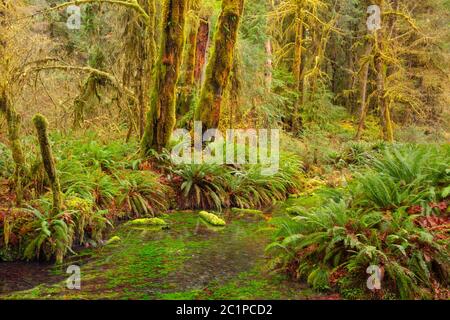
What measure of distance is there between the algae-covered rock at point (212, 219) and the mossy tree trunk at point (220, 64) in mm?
3743

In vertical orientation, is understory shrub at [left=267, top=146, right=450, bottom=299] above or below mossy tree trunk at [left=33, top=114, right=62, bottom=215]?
below

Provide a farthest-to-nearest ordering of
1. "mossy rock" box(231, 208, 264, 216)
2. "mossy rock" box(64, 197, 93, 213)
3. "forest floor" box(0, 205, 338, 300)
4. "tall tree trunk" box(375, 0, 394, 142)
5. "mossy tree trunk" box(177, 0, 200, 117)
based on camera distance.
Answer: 1. "tall tree trunk" box(375, 0, 394, 142)
2. "mossy tree trunk" box(177, 0, 200, 117)
3. "mossy rock" box(231, 208, 264, 216)
4. "mossy rock" box(64, 197, 93, 213)
5. "forest floor" box(0, 205, 338, 300)

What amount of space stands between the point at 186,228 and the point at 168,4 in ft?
19.5

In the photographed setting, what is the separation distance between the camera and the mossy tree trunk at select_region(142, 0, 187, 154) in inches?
479

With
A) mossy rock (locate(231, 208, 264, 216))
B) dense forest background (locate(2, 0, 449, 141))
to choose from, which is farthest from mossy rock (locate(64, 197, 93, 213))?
mossy rock (locate(231, 208, 264, 216))

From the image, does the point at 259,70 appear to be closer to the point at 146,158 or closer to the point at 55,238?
the point at 146,158

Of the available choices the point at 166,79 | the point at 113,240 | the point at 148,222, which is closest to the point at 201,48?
the point at 166,79

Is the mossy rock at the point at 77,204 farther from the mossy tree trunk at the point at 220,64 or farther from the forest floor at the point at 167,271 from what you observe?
the mossy tree trunk at the point at 220,64

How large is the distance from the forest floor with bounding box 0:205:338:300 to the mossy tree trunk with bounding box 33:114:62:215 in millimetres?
916

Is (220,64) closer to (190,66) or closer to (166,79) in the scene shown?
(166,79)

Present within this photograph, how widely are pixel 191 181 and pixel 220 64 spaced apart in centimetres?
358

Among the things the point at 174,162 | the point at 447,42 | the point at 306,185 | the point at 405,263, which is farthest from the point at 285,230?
the point at 447,42

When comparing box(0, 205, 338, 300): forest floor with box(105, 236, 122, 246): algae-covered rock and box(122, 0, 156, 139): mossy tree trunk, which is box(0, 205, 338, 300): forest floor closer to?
box(105, 236, 122, 246): algae-covered rock

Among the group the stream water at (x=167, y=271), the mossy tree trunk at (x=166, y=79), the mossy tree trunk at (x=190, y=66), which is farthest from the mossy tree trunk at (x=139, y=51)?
the stream water at (x=167, y=271)
